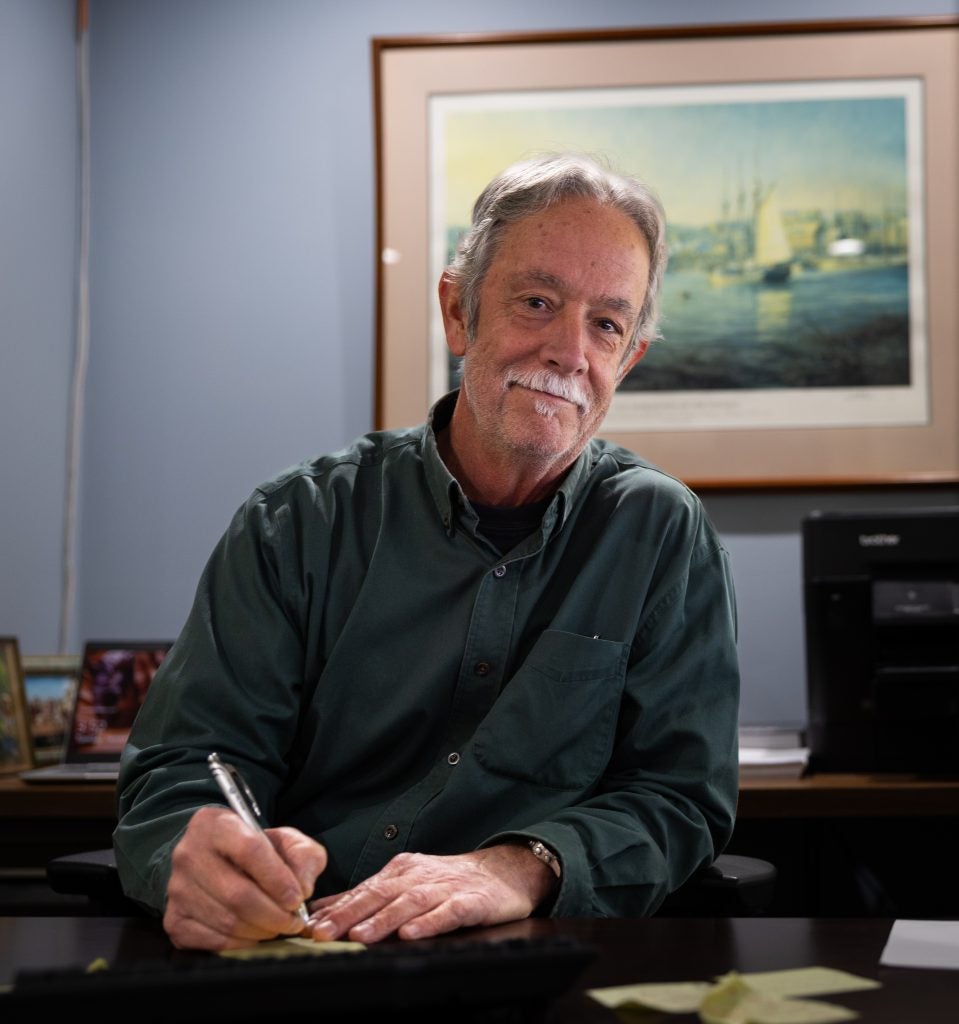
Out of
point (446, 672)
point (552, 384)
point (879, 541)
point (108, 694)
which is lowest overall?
point (108, 694)

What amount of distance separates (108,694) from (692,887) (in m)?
1.28

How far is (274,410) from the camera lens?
2.63m

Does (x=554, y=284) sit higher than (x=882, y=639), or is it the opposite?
(x=554, y=284)

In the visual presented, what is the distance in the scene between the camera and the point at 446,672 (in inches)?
55.0

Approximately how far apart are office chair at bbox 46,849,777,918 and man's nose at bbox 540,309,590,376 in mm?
561

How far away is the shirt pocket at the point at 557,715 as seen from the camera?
1346mm

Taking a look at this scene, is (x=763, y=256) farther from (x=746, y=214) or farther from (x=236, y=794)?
(x=236, y=794)

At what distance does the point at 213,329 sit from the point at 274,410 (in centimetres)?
22

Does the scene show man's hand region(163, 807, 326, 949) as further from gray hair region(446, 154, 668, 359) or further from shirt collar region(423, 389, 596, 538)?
gray hair region(446, 154, 668, 359)

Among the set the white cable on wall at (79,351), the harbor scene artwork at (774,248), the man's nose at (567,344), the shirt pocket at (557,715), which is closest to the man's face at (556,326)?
the man's nose at (567,344)

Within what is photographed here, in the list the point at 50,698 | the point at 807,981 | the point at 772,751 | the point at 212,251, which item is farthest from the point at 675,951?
the point at 212,251

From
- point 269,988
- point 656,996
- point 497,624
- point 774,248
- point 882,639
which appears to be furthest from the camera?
point 774,248

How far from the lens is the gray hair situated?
57.7 inches

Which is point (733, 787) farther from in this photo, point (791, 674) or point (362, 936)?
point (791, 674)
